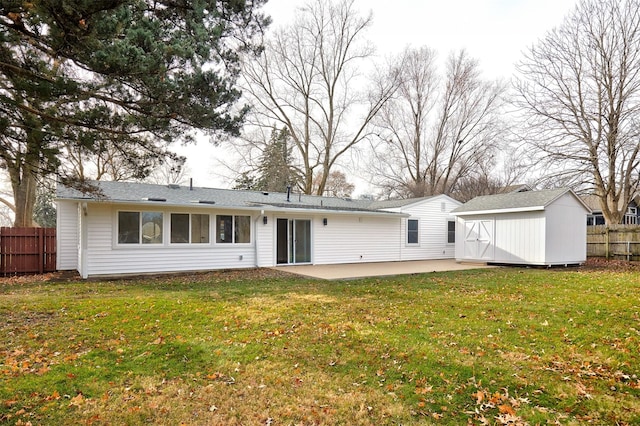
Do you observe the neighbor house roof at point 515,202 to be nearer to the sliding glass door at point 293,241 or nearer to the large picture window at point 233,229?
the sliding glass door at point 293,241

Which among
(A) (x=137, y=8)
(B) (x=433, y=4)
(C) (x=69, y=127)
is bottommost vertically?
(C) (x=69, y=127)

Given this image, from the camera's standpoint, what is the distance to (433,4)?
36.1ft

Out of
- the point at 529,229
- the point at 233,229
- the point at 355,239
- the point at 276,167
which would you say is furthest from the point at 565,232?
the point at 276,167

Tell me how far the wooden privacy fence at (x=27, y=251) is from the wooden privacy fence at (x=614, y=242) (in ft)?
72.5

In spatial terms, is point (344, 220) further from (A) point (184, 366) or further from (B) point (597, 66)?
(B) point (597, 66)

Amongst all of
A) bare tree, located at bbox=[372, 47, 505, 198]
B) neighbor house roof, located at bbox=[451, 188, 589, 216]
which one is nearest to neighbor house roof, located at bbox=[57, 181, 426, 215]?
neighbor house roof, located at bbox=[451, 188, 589, 216]

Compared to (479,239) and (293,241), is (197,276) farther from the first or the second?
(479,239)

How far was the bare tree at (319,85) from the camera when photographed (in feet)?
78.7

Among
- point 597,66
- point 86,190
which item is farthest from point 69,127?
point 597,66

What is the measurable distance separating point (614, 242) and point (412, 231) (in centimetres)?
855

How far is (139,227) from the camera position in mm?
11773

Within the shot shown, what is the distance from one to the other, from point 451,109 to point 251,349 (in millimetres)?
27011

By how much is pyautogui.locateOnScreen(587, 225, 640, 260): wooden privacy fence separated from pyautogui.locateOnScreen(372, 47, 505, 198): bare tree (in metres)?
12.1

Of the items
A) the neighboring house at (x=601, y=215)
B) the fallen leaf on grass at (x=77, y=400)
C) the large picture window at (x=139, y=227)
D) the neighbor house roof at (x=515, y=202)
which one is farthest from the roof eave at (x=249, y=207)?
the neighboring house at (x=601, y=215)
